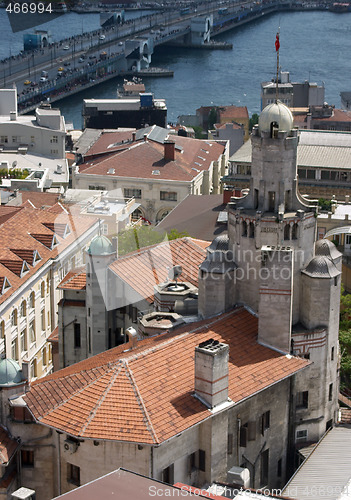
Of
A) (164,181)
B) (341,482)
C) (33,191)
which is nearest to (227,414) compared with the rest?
(341,482)

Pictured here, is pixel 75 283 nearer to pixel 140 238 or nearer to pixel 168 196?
pixel 140 238

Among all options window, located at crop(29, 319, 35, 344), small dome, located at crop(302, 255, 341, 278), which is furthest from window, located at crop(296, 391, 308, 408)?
window, located at crop(29, 319, 35, 344)

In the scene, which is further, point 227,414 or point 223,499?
point 227,414

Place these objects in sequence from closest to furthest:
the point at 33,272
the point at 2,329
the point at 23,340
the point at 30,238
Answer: the point at 2,329 < the point at 23,340 < the point at 33,272 < the point at 30,238

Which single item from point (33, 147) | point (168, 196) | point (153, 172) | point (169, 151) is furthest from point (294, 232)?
point (33, 147)

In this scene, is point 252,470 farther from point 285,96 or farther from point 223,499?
point 285,96

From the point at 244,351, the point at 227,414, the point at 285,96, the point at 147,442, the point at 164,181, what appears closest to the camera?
the point at 147,442

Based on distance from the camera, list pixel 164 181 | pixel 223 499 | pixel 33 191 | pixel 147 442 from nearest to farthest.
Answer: pixel 223 499, pixel 147 442, pixel 33 191, pixel 164 181
